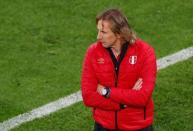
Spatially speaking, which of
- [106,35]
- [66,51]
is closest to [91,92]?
[106,35]

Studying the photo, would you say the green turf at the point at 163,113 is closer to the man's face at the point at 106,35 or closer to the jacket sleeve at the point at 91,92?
the jacket sleeve at the point at 91,92

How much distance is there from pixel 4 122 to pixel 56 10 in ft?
11.4

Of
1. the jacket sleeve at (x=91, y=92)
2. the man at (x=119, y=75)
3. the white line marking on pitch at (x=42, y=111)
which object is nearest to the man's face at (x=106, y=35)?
the man at (x=119, y=75)

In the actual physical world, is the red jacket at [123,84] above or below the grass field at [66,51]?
above

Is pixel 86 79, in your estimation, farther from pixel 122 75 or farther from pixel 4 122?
pixel 4 122

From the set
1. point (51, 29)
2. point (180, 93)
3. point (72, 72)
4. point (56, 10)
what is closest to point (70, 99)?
point (72, 72)

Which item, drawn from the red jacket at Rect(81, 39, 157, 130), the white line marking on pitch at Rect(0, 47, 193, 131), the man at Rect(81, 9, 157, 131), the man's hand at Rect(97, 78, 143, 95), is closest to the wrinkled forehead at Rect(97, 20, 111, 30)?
the man at Rect(81, 9, 157, 131)

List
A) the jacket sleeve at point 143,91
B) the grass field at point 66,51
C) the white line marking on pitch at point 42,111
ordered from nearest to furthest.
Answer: the jacket sleeve at point 143,91, the white line marking on pitch at point 42,111, the grass field at point 66,51

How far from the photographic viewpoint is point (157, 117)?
24.0 feet

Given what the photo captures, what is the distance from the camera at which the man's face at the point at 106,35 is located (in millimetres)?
5133

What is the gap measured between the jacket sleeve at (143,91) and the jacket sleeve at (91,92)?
0.08 m

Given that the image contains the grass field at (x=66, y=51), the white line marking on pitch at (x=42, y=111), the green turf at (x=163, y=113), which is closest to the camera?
the green turf at (x=163, y=113)

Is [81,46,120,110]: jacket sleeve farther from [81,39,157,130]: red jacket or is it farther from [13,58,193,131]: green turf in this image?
[13,58,193,131]: green turf

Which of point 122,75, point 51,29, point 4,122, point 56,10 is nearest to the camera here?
point 122,75
